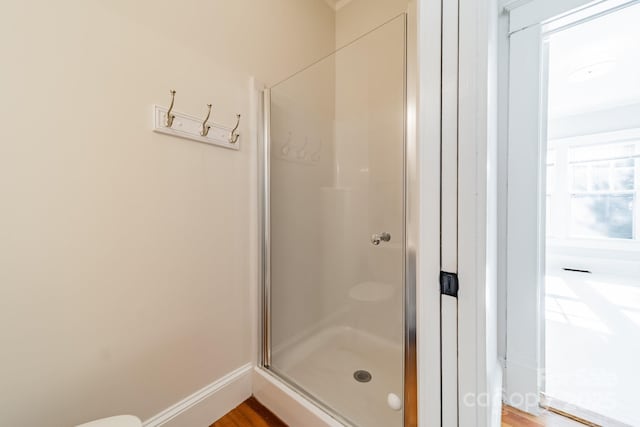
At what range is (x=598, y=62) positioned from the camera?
218 cm

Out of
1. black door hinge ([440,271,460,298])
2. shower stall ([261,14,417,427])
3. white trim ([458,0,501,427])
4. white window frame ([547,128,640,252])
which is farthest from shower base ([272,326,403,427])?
white window frame ([547,128,640,252])

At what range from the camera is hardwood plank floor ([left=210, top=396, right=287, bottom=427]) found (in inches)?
48.4

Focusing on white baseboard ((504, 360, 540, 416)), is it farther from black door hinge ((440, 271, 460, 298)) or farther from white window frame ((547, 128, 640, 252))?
white window frame ((547, 128, 640, 252))

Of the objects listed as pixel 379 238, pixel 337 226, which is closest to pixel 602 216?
pixel 379 238

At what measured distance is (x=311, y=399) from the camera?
3.90 feet

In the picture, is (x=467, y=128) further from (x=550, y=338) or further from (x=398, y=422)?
(x=550, y=338)

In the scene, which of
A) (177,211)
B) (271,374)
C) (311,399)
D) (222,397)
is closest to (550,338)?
(311,399)

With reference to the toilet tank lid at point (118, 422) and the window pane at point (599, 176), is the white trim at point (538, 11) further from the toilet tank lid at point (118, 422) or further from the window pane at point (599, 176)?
the window pane at point (599, 176)

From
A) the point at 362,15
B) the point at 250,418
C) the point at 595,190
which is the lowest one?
the point at 250,418

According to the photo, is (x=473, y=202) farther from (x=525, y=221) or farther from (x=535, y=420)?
(x=535, y=420)

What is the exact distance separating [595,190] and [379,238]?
13.9 ft

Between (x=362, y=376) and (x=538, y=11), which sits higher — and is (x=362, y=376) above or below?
below

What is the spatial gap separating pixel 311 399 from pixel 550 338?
2.01m

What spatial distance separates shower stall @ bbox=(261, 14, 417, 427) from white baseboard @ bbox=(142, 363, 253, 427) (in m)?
0.16
